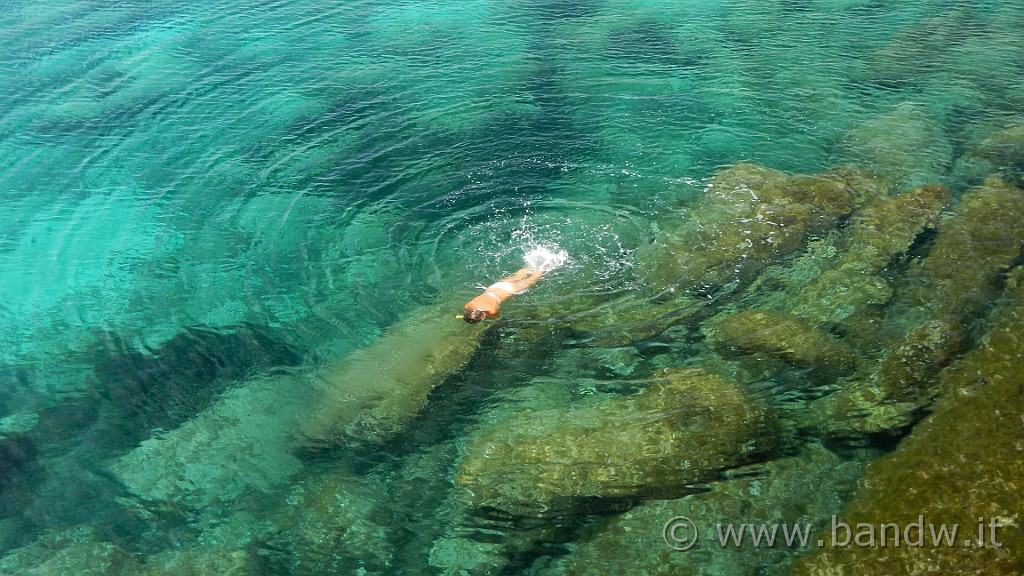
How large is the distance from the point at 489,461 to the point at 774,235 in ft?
31.9

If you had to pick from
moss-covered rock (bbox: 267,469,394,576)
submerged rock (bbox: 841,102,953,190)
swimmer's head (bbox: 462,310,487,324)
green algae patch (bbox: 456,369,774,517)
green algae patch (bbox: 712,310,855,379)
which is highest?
submerged rock (bbox: 841,102,953,190)

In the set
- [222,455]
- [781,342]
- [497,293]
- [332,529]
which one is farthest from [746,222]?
[222,455]

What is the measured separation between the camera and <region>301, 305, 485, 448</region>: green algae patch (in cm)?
1412

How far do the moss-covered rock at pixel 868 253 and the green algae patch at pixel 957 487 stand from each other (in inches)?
111

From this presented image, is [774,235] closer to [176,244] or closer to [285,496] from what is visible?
[285,496]

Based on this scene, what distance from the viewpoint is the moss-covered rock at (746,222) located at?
16922mm

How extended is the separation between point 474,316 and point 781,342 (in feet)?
21.8

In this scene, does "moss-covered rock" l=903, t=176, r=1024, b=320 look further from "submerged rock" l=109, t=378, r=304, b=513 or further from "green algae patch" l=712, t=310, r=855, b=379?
"submerged rock" l=109, t=378, r=304, b=513

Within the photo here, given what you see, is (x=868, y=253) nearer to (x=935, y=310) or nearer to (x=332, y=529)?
(x=935, y=310)

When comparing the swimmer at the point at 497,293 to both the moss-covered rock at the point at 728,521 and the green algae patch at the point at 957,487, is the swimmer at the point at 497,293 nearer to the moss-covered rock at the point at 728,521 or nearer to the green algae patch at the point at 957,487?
the moss-covered rock at the point at 728,521

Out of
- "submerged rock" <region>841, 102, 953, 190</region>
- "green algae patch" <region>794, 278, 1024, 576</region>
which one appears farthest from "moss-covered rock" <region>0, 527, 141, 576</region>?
"submerged rock" <region>841, 102, 953, 190</region>

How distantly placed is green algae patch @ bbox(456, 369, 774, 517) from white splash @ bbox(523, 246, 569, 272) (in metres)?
4.69

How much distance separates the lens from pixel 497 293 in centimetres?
1630

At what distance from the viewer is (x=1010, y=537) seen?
9984 millimetres
